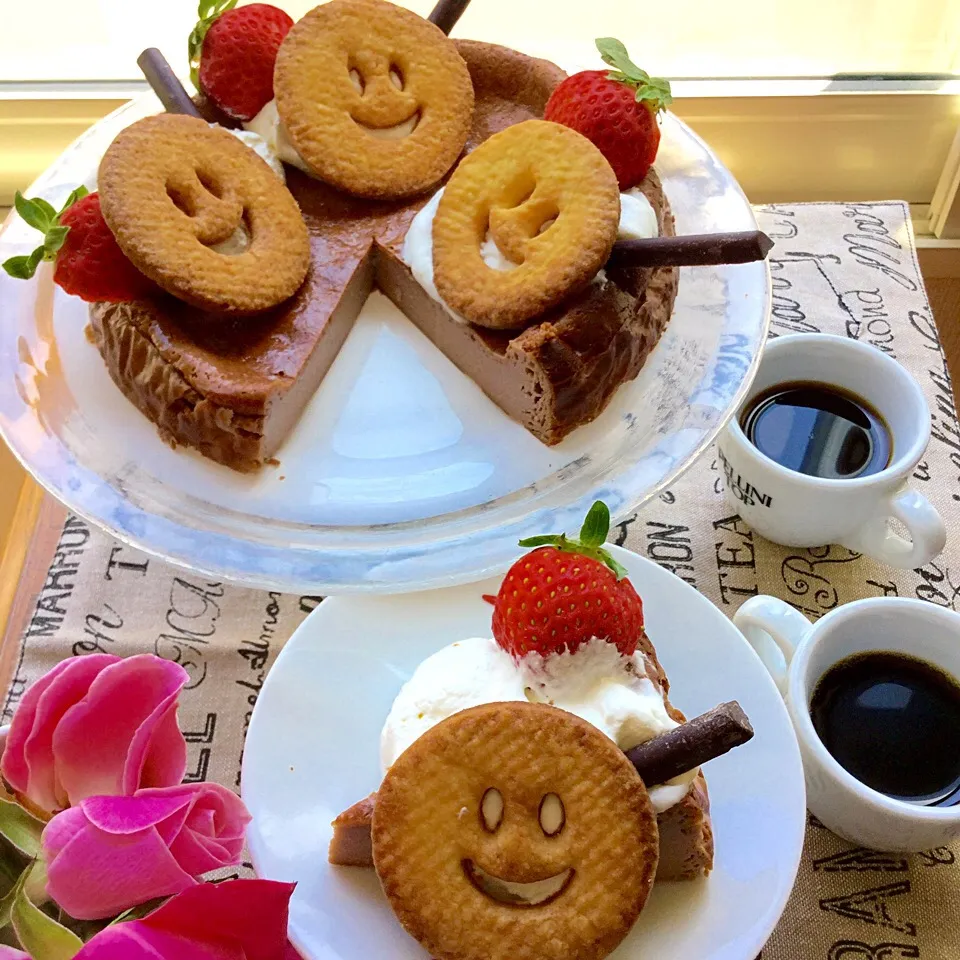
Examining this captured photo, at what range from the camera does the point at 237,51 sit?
4.32 ft

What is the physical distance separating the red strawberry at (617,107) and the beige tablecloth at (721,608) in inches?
17.4

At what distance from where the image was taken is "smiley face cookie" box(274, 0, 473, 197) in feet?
4.22

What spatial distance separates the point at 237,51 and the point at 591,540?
2.71 ft

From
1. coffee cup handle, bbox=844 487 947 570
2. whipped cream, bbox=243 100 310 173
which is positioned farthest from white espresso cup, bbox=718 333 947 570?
whipped cream, bbox=243 100 310 173

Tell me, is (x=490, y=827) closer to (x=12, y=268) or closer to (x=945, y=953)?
(x=945, y=953)

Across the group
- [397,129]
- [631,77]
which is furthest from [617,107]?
[397,129]

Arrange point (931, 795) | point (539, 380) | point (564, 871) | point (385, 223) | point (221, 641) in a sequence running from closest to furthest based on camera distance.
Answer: point (564, 871) → point (931, 795) → point (539, 380) → point (221, 641) → point (385, 223)

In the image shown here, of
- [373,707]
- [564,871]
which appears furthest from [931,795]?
[373,707]

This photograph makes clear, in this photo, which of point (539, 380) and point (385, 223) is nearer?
point (539, 380)

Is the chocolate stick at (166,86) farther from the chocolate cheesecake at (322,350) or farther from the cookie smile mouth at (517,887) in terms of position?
the cookie smile mouth at (517,887)

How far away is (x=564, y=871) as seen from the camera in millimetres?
845

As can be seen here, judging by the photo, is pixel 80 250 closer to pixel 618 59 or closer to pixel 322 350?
pixel 322 350

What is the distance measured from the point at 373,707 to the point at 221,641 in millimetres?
295

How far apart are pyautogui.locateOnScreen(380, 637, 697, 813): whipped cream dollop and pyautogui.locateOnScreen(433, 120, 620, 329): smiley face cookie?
404 mm
